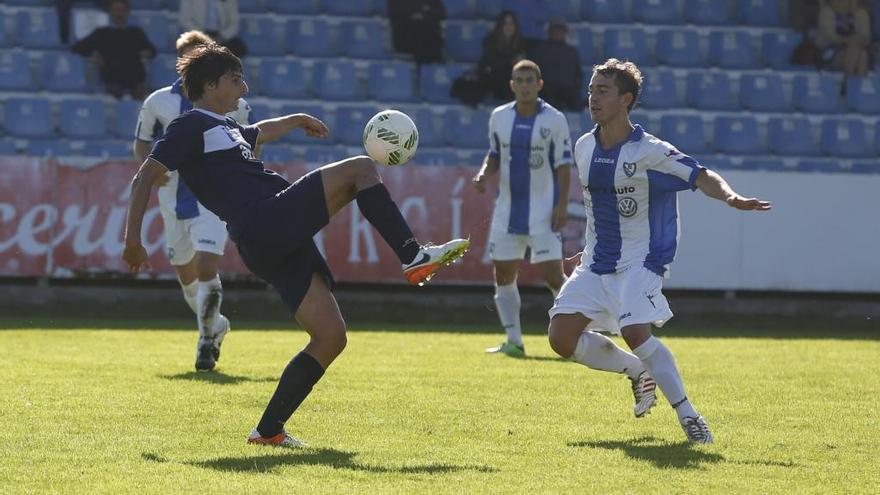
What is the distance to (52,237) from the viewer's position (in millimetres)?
15148

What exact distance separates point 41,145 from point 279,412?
434 inches

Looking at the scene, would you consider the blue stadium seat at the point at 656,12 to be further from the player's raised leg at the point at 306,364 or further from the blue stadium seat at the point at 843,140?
the player's raised leg at the point at 306,364

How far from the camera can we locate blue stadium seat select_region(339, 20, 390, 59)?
754 inches

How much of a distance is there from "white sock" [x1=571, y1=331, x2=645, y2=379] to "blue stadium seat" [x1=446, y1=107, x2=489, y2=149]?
981 cm

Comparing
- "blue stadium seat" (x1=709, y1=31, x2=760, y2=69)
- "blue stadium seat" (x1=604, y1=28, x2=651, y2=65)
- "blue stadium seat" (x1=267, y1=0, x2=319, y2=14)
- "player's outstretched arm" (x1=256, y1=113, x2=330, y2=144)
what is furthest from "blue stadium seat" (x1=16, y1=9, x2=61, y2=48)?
"player's outstretched arm" (x1=256, y1=113, x2=330, y2=144)

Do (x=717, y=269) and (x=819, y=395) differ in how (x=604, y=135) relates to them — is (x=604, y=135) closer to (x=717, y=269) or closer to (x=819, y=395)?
(x=819, y=395)

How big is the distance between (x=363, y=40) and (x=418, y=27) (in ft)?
3.18

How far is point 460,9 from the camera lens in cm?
1983

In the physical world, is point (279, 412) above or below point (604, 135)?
below

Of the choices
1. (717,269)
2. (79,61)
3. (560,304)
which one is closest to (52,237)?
(79,61)

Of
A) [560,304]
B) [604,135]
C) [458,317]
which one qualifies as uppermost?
[604,135]

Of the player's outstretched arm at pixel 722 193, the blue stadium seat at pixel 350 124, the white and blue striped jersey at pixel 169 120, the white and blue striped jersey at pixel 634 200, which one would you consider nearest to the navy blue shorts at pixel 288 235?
the white and blue striped jersey at pixel 634 200

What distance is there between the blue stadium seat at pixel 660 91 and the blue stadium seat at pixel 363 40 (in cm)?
342

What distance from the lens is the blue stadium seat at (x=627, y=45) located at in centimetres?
1950
